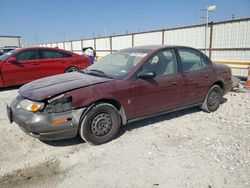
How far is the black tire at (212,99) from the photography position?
5.10 meters

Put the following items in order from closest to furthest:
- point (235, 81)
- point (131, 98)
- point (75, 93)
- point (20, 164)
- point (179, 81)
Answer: point (20, 164), point (75, 93), point (131, 98), point (179, 81), point (235, 81)

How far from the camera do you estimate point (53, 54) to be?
27.5 ft

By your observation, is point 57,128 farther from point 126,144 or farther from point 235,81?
point 235,81

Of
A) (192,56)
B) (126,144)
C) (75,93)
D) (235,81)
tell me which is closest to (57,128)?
(75,93)

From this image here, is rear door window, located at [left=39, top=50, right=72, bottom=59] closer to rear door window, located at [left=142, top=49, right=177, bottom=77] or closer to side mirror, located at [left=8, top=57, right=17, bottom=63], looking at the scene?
side mirror, located at [left=8, top=57, right=17, bottom=63]

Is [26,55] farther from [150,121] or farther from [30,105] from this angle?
[150,121]

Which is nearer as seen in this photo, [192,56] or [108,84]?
[108,84]

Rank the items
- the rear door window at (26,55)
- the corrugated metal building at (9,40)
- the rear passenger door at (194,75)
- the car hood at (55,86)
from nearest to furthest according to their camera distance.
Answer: the car hood at (55,86) < the rear passenger door at (194,75) < the rear door window at (26,55) < the corrugated metal building at (9,40)

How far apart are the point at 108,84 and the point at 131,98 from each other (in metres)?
0.48

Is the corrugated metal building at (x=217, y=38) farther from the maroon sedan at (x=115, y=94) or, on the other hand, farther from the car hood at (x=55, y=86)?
the car hood at (x=55, y=86)

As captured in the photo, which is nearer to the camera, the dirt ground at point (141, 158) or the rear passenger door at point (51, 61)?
the dirt ground at point (141, 158)

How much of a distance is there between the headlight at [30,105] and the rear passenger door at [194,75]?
107 inches

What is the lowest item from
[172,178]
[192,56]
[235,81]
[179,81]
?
[172,178]

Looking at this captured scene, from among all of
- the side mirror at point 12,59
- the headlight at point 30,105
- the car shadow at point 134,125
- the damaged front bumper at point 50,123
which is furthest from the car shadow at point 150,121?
the side mirror at point 12,59
